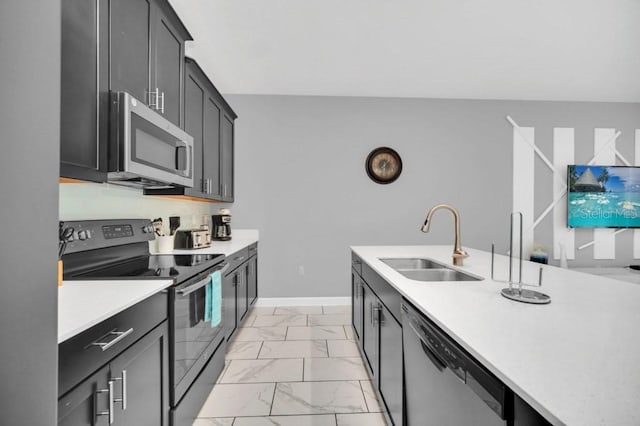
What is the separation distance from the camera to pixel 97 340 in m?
0.92

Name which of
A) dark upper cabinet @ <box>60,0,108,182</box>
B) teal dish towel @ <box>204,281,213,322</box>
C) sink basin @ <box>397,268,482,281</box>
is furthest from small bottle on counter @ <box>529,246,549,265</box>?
dark upper cabinet @ <box>60,0,108,182</box>

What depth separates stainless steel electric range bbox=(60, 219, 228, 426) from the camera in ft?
4.75

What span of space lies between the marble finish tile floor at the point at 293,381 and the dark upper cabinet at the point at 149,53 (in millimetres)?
1903

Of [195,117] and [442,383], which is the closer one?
[442,383]

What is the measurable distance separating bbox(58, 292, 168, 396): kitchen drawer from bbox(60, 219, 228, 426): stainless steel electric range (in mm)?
220

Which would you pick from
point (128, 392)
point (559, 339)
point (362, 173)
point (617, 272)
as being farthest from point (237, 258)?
point (617, 272)

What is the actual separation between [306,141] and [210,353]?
2.78 metres

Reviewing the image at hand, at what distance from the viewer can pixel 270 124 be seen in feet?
12.9

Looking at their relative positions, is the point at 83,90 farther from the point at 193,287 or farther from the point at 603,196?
the point at 603,196

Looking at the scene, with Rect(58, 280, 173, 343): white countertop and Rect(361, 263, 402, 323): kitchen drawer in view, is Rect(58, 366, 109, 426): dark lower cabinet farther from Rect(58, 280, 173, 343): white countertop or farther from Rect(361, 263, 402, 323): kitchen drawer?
Rect(361, 263, 402, 323): kitchen drawer

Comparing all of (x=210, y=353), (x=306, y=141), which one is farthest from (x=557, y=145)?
(x=210, y=353)

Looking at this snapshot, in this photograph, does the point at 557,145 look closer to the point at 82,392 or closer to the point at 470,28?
the point at 470,28

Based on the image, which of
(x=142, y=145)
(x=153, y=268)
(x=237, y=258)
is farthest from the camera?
(x=237, y=258)

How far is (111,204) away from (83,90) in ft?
3.05
